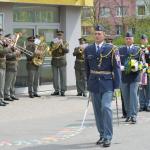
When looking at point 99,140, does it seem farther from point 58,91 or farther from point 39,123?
point 58,91

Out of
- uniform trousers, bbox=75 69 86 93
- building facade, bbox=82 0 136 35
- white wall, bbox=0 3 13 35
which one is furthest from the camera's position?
building facade, bbox=82 0 136 35

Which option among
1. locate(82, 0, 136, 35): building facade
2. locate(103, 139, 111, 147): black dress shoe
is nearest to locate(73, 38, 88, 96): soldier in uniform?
locate(103, 139, 111, 147): black dress shoe

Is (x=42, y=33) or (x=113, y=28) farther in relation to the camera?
(x=113, y=28)

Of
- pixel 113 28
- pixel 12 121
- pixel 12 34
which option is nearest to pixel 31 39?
pixel 12 34

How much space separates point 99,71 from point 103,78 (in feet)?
0.49

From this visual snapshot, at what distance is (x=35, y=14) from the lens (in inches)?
786

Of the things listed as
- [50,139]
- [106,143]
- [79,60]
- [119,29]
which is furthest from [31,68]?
[119,29]

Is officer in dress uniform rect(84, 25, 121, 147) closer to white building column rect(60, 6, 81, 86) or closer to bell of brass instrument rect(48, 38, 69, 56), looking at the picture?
bell of brass instrument rect(48, 38, 69, 56)

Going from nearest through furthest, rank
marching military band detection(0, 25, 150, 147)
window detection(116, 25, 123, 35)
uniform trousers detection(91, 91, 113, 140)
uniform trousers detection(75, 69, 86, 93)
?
uniform trousers detection(91, 91, 113, 140) → marching military band detection(0, 25, 150, 147) → uniform trousers detection(75, 69, 86, 93) → window detection(116, 25, 123, 35)

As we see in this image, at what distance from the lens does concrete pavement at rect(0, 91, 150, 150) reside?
10461 mm

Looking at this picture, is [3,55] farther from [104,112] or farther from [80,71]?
[104,112]

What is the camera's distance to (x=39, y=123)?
1323 cm

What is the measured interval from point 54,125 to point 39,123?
0.45 meters

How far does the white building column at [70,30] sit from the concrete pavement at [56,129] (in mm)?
3617
